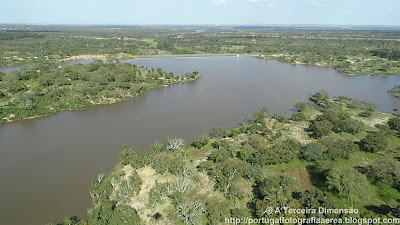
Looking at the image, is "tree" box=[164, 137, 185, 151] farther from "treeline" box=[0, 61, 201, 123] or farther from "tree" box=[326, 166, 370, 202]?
"treeline" box=[0, 61, 201, 123]

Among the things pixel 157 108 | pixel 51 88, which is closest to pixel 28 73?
pixel 51 88

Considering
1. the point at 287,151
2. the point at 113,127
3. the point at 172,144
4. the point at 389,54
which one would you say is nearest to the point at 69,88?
the point at 113,127

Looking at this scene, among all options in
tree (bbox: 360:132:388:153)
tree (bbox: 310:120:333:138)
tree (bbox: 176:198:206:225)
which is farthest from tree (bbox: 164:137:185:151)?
tree (bbox: 360:132:388:153)

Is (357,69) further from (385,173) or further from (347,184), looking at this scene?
(347,184)

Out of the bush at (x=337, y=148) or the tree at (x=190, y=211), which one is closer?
the tree at (x=190, y=211)

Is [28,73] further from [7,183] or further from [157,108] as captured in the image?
[7,183]

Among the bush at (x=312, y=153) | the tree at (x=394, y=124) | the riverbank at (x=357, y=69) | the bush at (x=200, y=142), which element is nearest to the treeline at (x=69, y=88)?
the bush at (x=200, y=142)

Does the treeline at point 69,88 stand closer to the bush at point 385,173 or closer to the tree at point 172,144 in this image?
the tree at point 172,144
